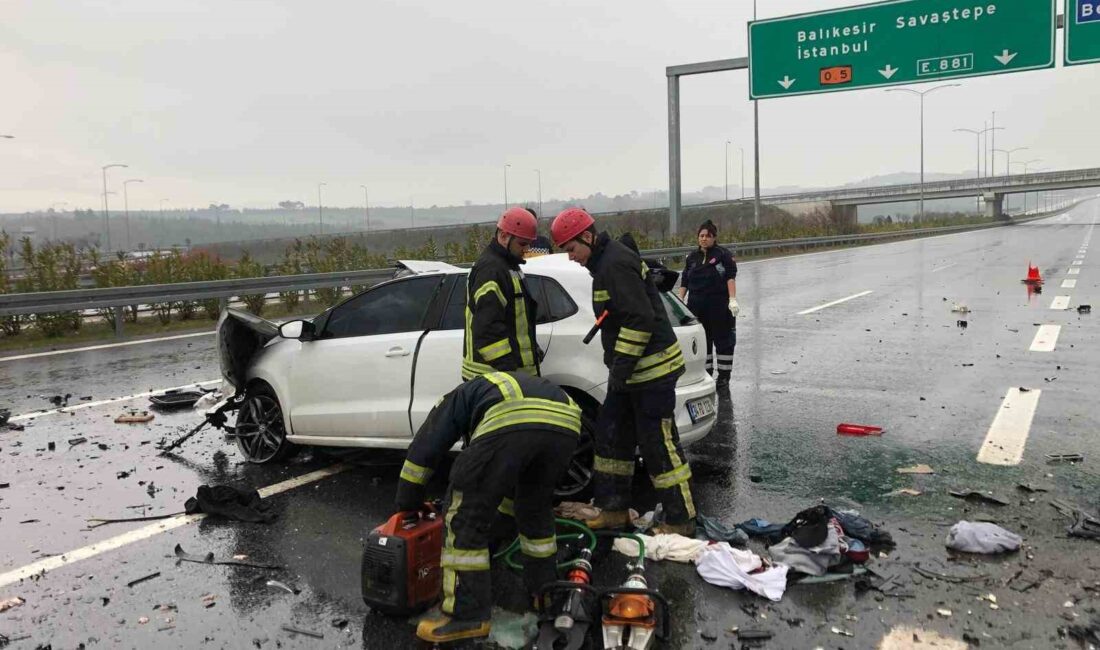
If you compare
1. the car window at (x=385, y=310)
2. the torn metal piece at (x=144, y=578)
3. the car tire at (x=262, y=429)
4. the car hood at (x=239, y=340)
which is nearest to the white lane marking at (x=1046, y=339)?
the car window at (x=385, y=310)

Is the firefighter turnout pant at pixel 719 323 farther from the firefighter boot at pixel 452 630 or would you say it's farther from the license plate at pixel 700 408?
the firefighter boot at pixel 452 630

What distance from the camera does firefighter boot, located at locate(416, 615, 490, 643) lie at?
351 cm

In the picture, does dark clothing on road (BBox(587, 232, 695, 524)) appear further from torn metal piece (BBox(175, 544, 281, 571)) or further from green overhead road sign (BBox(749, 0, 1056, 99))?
green overhead road sign (BBox(749, 0, 1056, 99))

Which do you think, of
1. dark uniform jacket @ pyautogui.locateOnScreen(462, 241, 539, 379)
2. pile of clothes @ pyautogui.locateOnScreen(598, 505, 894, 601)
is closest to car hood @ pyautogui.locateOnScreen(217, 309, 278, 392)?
dark uniform jacket @ pyautogui.locateOnScreen(462, 241, 539, 379)

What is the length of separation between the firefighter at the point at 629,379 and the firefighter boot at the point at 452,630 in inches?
53.5

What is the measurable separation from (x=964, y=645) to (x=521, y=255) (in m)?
2.89

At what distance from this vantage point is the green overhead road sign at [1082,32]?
15.8 m

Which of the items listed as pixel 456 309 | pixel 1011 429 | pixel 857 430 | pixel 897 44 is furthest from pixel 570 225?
pixel 897 44

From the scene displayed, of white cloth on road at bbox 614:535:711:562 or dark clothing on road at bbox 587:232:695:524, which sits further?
dark clothing on road at bbox 587:232:695:524

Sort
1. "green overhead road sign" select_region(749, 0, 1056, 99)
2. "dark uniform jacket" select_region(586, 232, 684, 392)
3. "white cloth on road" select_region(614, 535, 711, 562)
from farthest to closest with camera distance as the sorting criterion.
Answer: "green overhead road sign" select_region(749, 0, 1056, 99) → "dark uniform jacket" select_region(586, 232, 684, 392) → "white cloth on road" select_region(614, 535, 711, 562)

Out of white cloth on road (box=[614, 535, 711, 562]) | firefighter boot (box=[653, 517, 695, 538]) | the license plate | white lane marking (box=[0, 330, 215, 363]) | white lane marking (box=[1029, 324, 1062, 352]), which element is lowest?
white cloth on road (box=[614, 535, 711, 562])

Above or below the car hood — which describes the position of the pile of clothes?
below

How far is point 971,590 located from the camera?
12.6ft

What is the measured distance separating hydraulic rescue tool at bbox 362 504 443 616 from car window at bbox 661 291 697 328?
97.6 inches
